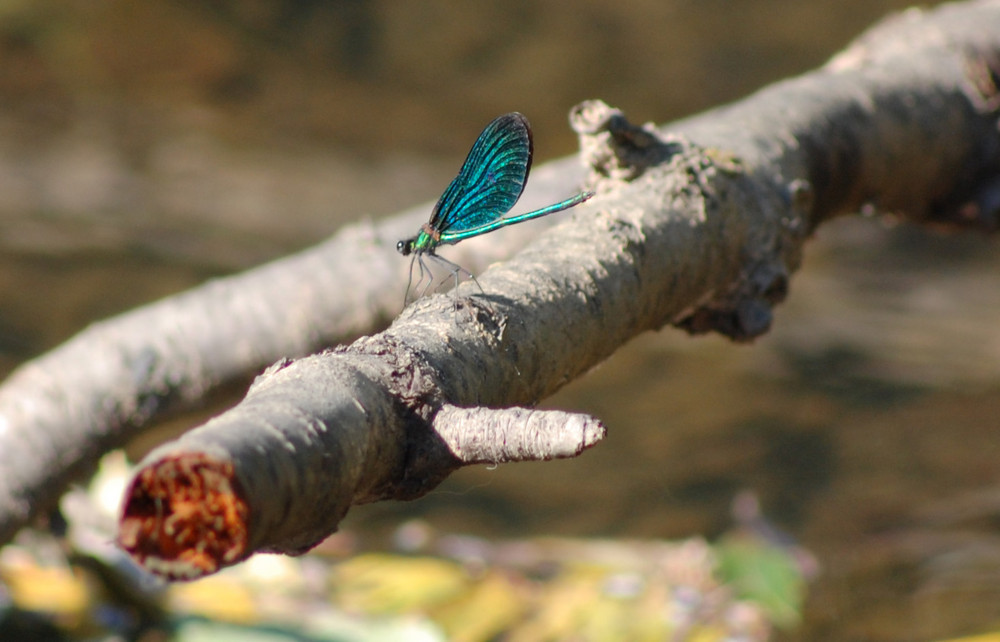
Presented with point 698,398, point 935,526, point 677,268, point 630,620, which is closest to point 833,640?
point 630,620

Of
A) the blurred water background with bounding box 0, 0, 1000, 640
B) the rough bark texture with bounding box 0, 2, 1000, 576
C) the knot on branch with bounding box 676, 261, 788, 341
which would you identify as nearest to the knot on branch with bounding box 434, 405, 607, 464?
the rough bark texture with bounding box 0, 2, 1000, 576

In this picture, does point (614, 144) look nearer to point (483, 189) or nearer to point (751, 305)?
point (483, 189)

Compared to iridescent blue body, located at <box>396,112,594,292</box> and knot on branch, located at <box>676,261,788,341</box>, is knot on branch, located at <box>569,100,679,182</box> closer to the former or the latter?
iridescent blue body, located at <box>396,112,594,292</box>

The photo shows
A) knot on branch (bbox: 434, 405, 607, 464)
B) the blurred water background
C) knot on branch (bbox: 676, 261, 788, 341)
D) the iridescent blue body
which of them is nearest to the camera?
knot on branch (bbox: 434, 405, 607, 464)

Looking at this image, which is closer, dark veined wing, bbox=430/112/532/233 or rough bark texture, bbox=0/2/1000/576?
rough bark texture, bbox=0/2/1000/576

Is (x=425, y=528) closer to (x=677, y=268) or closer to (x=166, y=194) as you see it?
(x=166, y=194)

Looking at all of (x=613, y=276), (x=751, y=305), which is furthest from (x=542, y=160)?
(x=613, y=276)

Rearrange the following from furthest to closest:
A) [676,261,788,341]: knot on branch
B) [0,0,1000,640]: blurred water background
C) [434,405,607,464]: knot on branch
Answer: [0,0,1000,640]: blurred water background → [676,261,788,341]: knot on branch → [434,405,607,464]: knot on branch
